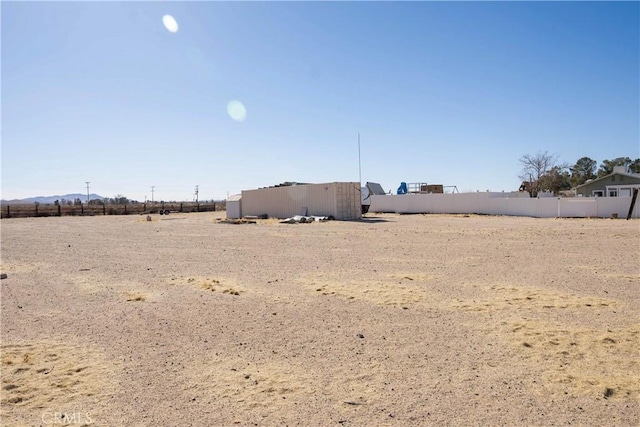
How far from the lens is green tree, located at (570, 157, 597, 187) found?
76000 mm

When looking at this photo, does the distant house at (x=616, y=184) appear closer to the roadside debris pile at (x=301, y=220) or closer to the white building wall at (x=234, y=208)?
the roadside debris pile at (x=301, y=220)

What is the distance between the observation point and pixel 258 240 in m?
17.7

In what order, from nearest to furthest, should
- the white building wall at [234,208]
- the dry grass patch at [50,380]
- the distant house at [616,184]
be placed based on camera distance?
1. the dry grass patch at [50,380]
2. the distant house at [616,184]
3. the white building wall at [234,208]

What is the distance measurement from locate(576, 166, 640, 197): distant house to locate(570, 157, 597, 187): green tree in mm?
35009

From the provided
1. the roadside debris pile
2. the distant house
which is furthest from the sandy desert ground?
the distant house

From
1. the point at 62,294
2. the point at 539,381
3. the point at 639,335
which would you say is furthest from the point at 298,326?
the point at 62,294

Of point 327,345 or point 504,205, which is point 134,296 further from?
point 504,205

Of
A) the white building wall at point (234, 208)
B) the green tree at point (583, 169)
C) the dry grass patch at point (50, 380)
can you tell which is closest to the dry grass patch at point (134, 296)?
the dry grass patch at point (50, 380)

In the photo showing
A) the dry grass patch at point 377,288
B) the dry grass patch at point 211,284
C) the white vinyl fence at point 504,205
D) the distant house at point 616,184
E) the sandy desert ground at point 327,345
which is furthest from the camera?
the distant house at point 616,184

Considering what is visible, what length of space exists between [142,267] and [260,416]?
8.58 meters

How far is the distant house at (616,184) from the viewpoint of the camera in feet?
133

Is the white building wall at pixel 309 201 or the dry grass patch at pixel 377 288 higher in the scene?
the white building wall at pixel 309 201

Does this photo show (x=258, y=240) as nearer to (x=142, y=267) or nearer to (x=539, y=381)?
(x=142, y=267)

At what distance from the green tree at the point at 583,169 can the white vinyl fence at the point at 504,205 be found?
48.1m
